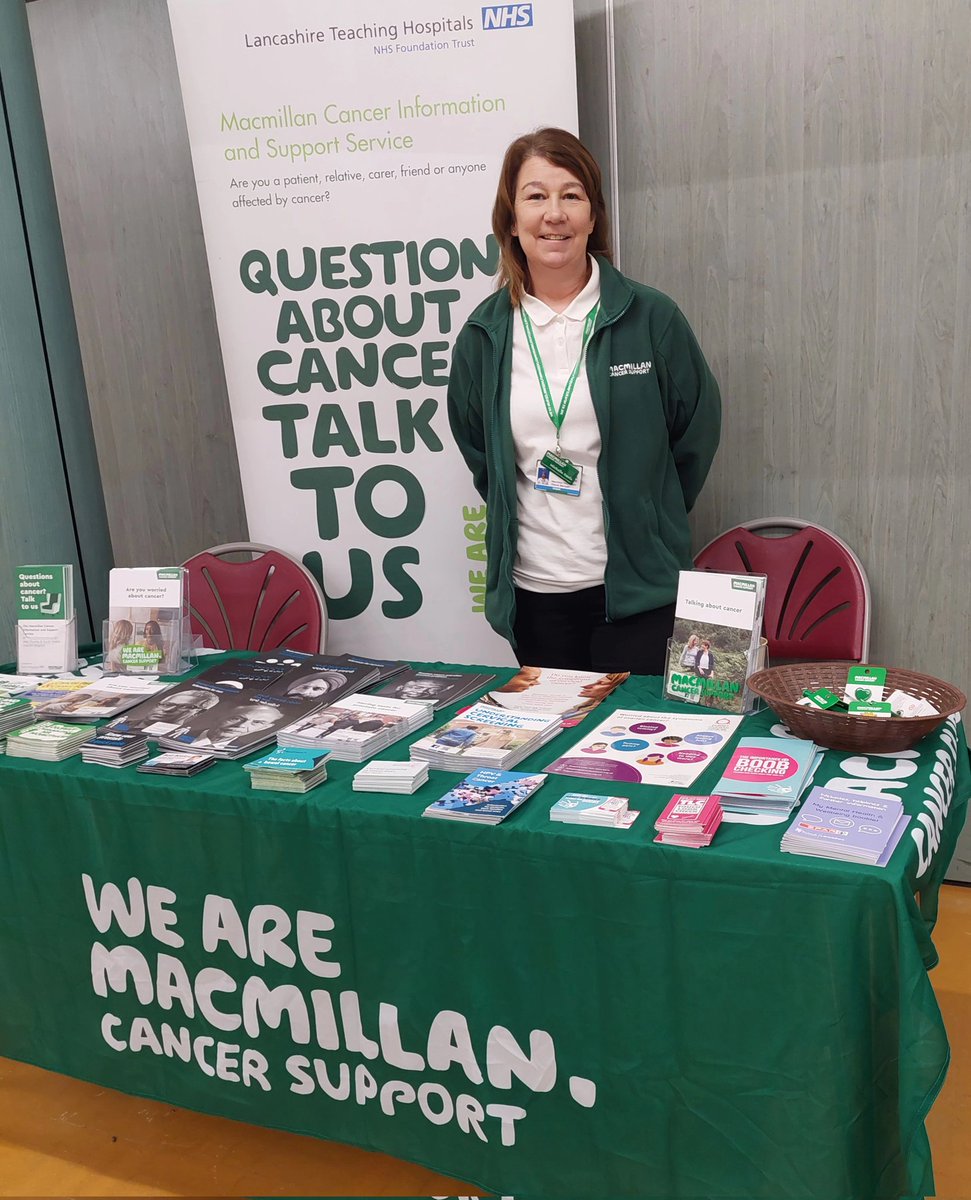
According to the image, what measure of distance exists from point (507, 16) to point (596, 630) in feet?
5.11

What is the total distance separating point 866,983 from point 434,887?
0.60 metres

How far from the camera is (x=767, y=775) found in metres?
1.43

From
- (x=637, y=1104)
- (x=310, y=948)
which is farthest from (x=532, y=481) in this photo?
(x=637, y=1104)

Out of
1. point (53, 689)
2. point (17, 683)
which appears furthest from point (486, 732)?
point (17, 683)

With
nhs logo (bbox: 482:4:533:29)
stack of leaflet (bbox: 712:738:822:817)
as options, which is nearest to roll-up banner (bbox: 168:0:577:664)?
nhs logo (bbox: 482:4:533:29)

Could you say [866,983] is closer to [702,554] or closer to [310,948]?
[310,948]

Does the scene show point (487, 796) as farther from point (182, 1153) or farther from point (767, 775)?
point (182, 1153)

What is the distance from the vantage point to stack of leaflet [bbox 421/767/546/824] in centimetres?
141

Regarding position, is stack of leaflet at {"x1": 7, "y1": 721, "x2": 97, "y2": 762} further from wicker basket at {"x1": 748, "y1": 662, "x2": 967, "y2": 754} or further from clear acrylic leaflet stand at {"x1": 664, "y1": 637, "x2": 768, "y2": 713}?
wicker basket at {"x1": 748, "y1": 662, "x2": 967, "y2": 754}

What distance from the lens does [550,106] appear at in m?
2.49

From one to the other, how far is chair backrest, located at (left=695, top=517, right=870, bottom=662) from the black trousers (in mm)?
452

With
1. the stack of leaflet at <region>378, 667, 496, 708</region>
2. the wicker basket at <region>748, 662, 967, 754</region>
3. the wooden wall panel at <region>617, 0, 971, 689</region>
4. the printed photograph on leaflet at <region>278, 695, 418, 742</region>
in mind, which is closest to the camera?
the wicker basket at <region>748, 662, 967, 754</region>

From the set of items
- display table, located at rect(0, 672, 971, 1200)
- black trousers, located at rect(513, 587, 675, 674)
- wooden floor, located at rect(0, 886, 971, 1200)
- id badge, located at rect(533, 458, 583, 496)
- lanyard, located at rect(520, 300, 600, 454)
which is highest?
lanyard, located at rect(520, 300, 600, 454)

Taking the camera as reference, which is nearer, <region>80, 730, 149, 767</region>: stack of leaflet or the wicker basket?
the wicker basket
